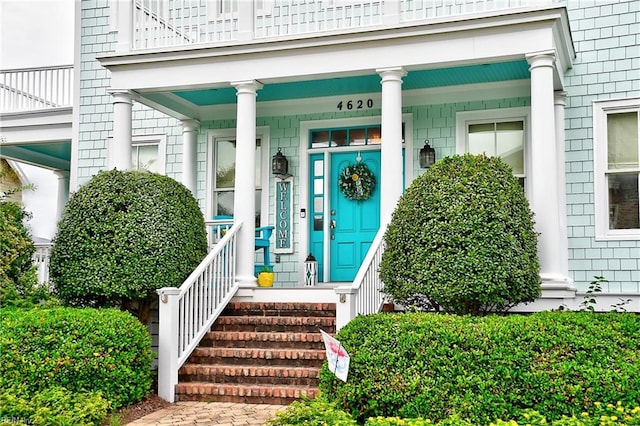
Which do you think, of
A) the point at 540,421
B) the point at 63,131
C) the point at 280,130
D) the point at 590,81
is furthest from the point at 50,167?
the point at 540,421

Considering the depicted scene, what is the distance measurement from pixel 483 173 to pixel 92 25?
767cm

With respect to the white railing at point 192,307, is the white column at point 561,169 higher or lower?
higher

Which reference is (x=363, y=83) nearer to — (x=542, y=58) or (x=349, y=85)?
(x=349, y=85)

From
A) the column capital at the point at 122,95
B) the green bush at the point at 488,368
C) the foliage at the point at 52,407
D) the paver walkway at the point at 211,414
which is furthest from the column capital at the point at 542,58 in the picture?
the foliage at the point at 52,407

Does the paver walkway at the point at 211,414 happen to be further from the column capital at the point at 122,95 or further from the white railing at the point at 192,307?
the column capital at the point at 122,95

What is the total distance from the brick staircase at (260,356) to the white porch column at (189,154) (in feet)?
10.9

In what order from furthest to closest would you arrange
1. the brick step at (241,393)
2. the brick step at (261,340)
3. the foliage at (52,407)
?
the brick step at (261,340) < the brick step at (241,393) < the foliage at (52,407)

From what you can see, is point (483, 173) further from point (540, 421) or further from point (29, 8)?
point (29, 8)

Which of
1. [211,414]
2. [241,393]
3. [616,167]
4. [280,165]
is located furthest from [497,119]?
[211,414]

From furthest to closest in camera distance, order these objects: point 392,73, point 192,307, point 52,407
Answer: point 392,73, point 192,307, point 52,407

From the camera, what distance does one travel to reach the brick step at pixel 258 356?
24.7 feet

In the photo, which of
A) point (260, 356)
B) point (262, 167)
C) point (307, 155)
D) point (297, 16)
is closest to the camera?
point (260, 356)

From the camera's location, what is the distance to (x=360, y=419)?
590 centimetres

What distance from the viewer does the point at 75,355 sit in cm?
666
